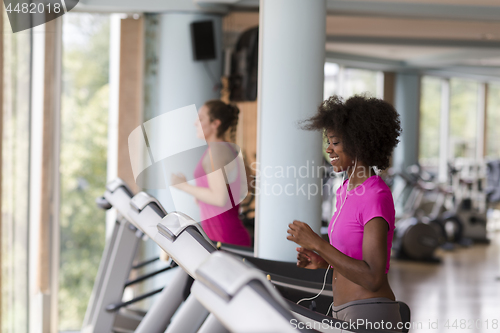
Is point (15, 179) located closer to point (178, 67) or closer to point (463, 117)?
point (178, 67)

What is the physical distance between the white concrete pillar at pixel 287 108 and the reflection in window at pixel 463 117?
8.92m

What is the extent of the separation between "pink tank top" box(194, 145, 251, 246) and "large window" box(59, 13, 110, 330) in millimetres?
2664

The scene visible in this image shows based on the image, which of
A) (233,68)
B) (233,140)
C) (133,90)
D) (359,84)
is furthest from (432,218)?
(233,140)

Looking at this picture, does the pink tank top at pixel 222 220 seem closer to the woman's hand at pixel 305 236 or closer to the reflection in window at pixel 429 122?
the woman's hand at pixel 305 236

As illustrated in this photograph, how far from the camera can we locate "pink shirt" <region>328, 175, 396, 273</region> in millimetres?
1418

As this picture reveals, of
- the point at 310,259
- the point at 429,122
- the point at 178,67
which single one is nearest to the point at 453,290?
the point at 178,67

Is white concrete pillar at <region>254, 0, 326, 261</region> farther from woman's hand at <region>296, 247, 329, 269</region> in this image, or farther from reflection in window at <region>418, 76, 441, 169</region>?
reflection in window at <region>418, 76, 441, 169</region>

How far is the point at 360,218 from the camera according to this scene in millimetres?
1453

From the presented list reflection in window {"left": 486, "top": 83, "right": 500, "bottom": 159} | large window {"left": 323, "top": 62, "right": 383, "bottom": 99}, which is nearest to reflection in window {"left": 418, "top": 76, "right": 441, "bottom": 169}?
large window {"left": 323, "top": 62, "right": 383, "bottom": 99}

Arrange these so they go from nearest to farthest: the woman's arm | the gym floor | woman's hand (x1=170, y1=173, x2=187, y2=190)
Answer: the woman's arm
woman's hand (x1=170, y1=173, x2=187, y2=190)
the gym floor

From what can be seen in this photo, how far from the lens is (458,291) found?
4.74 metres

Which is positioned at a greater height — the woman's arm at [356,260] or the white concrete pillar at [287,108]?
the white concrete pillar at [287,108]

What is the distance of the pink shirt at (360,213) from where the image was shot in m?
1.42

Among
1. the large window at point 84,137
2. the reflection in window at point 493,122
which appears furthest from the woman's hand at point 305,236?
the reflection in window at point 493,122
